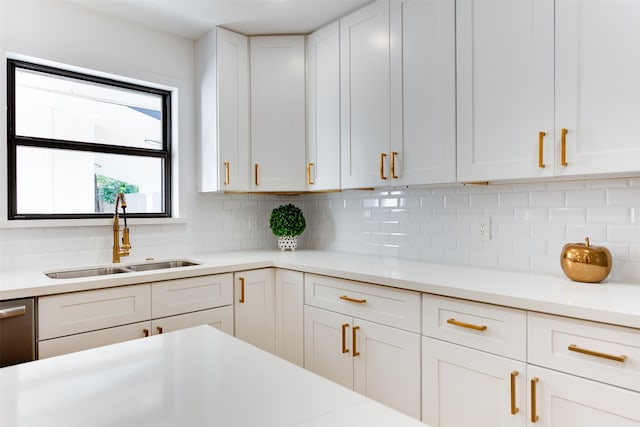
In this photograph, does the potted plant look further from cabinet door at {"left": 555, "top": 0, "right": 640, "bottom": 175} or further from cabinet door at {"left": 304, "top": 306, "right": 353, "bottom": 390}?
cabinet door at {"left": 555, "top": 0, "right": 640, "bottom": 175}

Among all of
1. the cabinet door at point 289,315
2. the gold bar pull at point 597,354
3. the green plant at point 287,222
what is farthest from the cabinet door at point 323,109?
the gold bar pull at point 597,354

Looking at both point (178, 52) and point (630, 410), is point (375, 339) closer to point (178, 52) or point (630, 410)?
point (630, 410)

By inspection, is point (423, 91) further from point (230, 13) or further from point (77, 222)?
point (77, 222)

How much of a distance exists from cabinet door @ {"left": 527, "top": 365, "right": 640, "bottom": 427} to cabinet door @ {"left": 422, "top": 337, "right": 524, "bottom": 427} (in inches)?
2.1

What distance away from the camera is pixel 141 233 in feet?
9.15

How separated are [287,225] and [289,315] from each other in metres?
0.76

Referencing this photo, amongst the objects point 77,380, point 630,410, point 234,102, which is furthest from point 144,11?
point 630,410

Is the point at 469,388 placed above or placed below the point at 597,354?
below

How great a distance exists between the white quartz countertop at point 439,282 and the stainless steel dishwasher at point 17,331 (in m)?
0.05

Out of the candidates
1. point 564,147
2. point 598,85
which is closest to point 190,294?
point 564,147

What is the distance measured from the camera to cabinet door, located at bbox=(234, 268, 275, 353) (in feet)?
8.18

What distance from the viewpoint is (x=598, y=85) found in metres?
1.64

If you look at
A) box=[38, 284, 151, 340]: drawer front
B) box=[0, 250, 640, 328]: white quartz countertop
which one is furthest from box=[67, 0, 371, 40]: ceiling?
box=[38, 284, 151, 340]: drawer front

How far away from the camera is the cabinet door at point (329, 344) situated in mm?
2188
